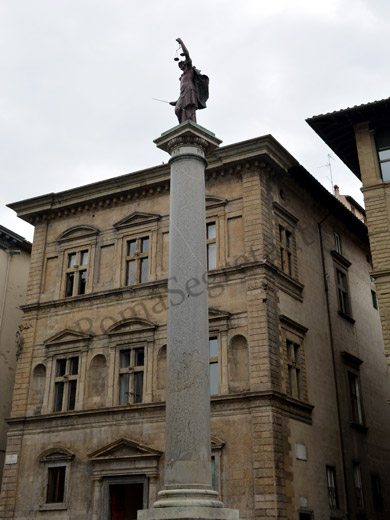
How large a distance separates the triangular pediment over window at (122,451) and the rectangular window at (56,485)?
158cm

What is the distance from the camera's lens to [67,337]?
86.6 ft

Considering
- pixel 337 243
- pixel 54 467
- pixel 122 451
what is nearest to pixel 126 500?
pixel 122 451

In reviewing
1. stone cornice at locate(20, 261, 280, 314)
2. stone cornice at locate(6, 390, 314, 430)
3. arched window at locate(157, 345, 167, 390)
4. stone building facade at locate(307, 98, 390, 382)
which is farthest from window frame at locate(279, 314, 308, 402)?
arched window at locate(157, 345, 167, 390)

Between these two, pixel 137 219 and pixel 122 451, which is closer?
pixel 122 451

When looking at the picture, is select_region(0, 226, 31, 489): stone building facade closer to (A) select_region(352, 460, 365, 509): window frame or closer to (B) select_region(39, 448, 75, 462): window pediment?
(B) select_region(39, 448, 75, 462): window pediment

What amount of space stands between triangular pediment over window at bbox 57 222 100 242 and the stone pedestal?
44.5 feet

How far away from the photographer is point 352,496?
987 inches

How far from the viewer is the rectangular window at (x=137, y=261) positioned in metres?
26.2

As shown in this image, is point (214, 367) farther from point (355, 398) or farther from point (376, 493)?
point (376, 493)

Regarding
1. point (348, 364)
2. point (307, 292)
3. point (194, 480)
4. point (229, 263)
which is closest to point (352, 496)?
point (348, 364)

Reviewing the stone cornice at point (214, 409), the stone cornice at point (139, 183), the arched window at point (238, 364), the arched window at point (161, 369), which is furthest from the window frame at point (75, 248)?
the arched window at point (238, 364)

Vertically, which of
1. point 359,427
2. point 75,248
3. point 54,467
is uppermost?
point 75,248

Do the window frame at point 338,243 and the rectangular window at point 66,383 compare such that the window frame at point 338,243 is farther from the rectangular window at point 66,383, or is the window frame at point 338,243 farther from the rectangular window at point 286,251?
the rectangular window at point 66,383

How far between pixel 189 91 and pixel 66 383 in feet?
47.0
